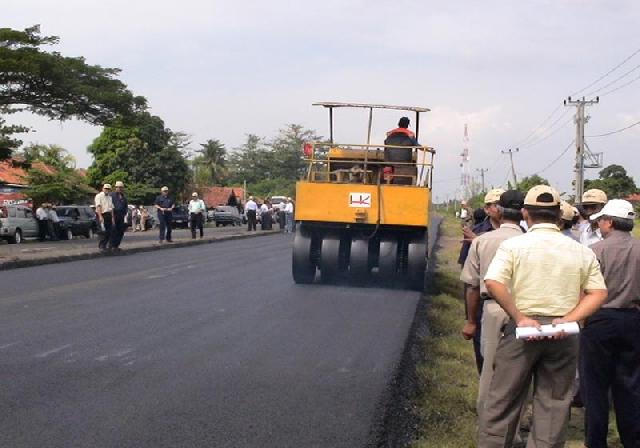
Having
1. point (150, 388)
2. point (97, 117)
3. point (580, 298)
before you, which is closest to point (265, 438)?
point (150, 388)

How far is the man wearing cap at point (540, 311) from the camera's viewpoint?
16.0 feet

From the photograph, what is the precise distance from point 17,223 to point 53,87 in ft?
17.7

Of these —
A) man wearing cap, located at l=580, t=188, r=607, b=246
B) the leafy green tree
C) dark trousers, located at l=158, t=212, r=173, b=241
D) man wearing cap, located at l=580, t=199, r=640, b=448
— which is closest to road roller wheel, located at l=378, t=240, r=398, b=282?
man wearing cap, located at l=580, t=188, r=607, b=246

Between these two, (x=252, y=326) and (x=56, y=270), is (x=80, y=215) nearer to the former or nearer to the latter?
(x=56, y=270)

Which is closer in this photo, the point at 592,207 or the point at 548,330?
the point at 548,330

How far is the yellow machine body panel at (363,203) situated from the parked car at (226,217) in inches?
1779

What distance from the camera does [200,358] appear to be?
321 inches

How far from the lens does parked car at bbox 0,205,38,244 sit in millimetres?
31984

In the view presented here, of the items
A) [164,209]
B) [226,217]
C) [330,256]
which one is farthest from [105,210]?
[226,217]

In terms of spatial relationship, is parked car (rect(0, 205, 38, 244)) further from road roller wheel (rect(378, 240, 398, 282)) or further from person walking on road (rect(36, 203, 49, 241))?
road roller wheel (rect(378, 240, 398, 282))

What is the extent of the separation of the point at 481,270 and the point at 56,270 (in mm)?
12712

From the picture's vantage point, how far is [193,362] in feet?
26.2

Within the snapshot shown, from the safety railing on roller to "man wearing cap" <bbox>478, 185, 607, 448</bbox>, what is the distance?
33.3 ft

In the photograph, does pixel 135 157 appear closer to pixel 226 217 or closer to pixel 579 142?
pixel 226 217
